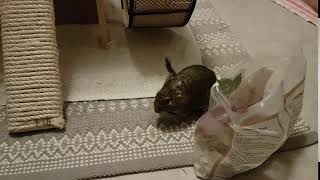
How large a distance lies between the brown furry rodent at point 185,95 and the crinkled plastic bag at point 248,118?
14 cm

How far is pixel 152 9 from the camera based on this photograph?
1.52 metres

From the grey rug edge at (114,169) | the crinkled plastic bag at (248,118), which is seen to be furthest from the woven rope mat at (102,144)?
the crinkled plastic bag at (248,118)

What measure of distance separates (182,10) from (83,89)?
0.52 metres

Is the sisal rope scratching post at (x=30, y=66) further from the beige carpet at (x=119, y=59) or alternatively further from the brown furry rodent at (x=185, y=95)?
the brown furry rodent at (x=185, y=95)

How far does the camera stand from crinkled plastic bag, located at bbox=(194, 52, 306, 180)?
973mm

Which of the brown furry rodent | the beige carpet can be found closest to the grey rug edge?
the brown furry rodent

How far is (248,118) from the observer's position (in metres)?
0.97

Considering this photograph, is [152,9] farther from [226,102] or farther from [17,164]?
[17,164]

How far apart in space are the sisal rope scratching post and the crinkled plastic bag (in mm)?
514

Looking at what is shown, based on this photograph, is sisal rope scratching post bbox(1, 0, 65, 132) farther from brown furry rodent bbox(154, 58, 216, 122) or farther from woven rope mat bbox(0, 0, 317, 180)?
brown furry rodent bbox(154, 58, 216, 122)

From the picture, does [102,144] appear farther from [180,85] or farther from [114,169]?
[180,85]

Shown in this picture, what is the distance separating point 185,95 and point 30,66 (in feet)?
1.78

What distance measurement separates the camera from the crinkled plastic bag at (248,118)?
97 cm

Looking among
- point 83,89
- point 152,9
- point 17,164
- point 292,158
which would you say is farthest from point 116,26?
point 292,158
